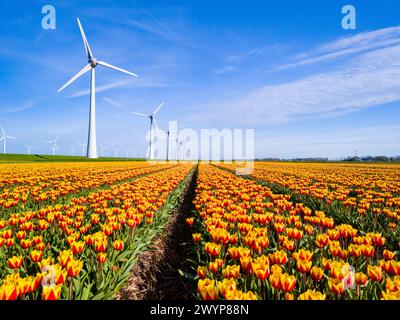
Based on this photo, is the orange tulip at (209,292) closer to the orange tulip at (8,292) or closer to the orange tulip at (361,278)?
the orange tulip at (361,278)

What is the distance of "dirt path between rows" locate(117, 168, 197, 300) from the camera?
4.43m

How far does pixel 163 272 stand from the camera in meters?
5.40

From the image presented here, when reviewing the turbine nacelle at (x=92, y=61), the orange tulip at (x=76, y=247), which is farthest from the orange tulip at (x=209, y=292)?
the turbine nacelle at (x=92, y=61)

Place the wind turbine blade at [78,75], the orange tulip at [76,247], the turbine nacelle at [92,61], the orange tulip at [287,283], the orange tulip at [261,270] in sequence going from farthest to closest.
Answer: the turbine nacelle at [92,61]
the wind turbine blade at [78,75]
the orange tulip at [76,247]
the orange tulip at [261,270]
the orange tulip at [287,283]

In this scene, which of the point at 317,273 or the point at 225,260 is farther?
the point at 225,260

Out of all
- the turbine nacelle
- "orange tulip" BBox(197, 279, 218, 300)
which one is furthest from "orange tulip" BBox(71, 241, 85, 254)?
the turbine nacelle

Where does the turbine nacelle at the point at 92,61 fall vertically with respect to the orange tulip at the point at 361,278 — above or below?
above

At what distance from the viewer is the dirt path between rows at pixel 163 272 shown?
4.43 m

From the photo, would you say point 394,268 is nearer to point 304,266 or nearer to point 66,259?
point 304,266

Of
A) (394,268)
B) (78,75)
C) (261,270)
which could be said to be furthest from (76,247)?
(78,75)

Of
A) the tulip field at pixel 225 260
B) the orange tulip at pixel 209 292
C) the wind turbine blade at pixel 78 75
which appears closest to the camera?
the orange tulip at pixel 209 292
